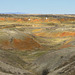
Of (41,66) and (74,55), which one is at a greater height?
(74,55)

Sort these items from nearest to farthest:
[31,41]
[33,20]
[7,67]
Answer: [7,67] < [31,41] < [33,20]

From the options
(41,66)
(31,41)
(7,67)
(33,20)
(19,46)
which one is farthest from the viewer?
(33,20)

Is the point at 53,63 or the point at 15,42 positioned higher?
the point at 53,63

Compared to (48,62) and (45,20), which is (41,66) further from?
(45,20)

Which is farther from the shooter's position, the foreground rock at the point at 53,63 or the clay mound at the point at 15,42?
the clay mound at the point at 15,42

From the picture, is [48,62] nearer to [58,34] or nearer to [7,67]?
[7,67]

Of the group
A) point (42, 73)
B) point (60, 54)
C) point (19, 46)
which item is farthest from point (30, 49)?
point (42, 73)

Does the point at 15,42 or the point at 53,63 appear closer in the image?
the point at 53,63

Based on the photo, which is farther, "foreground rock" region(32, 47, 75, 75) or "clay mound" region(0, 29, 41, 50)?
"clay mound" region(0, 29, 41, 50)

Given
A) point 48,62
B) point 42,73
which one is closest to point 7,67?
point 42,73

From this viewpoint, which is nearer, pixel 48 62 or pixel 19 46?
pixel 48 62
